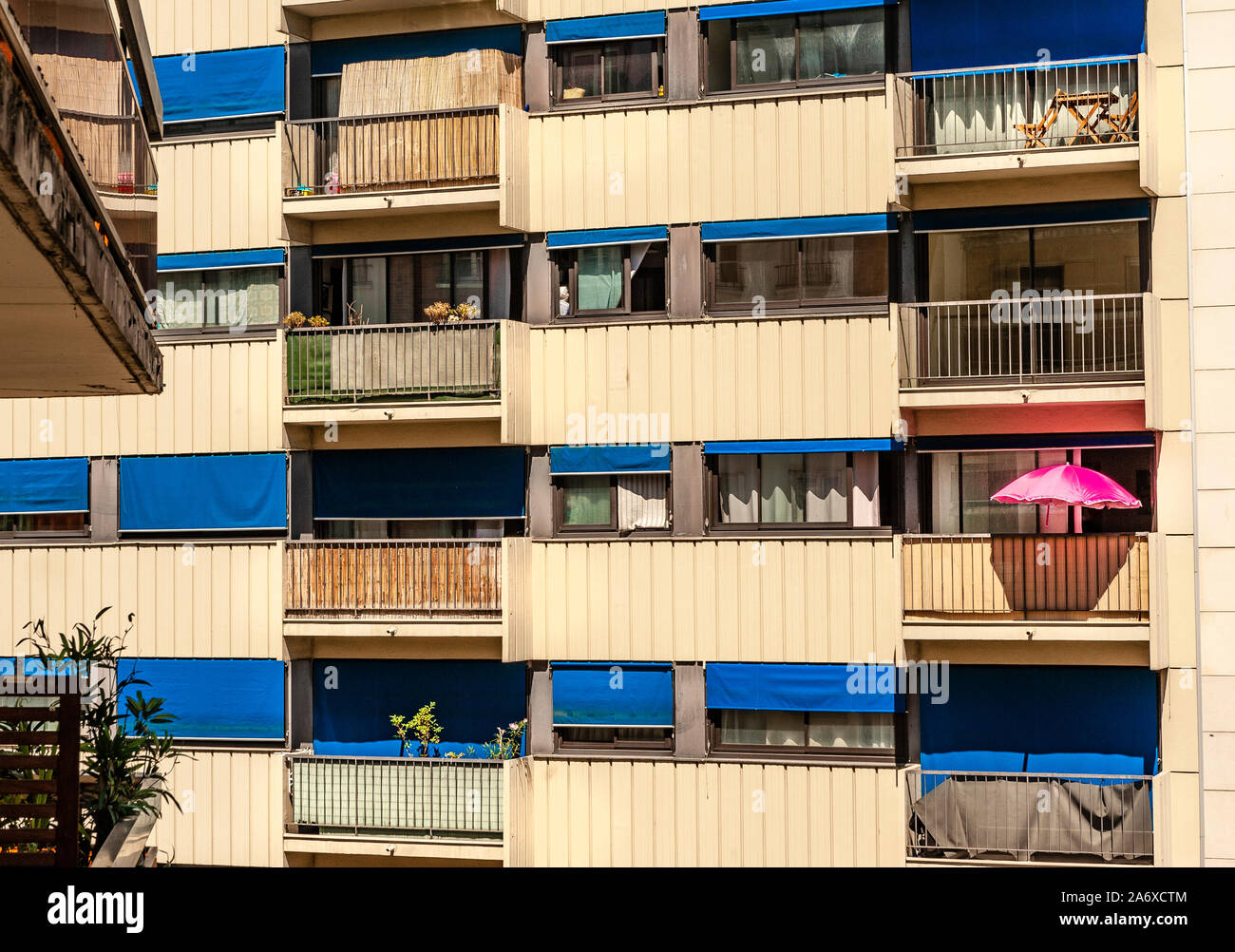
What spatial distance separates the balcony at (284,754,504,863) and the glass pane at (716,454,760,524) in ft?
15.0

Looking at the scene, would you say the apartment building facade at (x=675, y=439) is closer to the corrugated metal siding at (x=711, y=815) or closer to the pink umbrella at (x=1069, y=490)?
the corrugated metal siding at (x=711, y=815)

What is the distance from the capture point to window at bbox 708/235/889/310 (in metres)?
21.8

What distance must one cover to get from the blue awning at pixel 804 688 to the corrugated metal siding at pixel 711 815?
31.5 inches

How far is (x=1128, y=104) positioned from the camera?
20.9 meters

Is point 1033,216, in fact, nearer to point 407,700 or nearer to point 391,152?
point 391,152

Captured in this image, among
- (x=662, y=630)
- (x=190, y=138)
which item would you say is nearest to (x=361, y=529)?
(x=662, y=630)

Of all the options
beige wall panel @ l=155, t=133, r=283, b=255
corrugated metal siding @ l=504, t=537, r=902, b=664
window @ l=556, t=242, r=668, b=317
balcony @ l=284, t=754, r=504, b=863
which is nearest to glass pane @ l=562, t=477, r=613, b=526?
corrugated metal siding @ l=504, t=537, r=902, b=664

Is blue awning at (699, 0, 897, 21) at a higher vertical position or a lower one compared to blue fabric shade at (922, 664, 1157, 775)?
higher

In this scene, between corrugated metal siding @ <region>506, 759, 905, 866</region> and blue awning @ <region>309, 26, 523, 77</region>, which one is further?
blue awning @ <region>309, 26, 523, 77</region>

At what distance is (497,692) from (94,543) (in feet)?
20.8

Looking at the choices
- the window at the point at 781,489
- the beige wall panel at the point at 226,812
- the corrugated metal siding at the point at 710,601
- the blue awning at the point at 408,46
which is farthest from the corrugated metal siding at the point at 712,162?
the beige wall panel at the point at 226,812

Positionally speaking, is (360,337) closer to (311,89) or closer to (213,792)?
(311,89)

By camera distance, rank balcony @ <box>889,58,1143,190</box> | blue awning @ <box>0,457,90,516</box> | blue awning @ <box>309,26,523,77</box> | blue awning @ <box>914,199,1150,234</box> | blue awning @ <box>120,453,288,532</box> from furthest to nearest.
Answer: blue awning @ <box>0,457,90,516</box> < blue awning @ <box>120,453,288,532</box> < blue awning @ <box>309,26,523,77</box> < blue awning @ <box>914,199,1150,234</box> < balcony @ <box>889,58,1143,190</box>

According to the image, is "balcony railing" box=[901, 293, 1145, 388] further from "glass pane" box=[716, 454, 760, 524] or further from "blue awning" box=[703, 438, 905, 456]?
"glass pane" box=[716, 454, 760, 524]
